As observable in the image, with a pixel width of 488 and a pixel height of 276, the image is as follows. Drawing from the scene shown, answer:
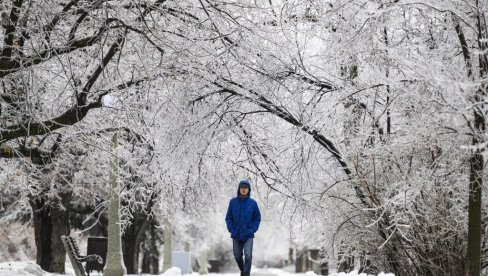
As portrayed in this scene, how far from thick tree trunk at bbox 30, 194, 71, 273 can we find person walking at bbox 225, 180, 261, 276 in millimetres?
9930

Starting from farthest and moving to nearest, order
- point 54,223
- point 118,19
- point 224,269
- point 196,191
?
1. point 224,269
2. point 54,223
3. point 196,191
4. point 118,19

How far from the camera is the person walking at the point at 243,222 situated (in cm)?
1123

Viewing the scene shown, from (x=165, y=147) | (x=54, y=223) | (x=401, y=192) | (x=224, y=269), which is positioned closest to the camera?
(x=401, y=192)

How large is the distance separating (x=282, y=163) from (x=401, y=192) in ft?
17.8

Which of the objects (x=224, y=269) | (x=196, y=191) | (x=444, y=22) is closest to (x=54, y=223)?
(x=196, y=191)

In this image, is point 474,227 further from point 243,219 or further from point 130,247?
point 130,247

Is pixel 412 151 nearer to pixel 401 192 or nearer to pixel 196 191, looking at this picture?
pixel 401 192

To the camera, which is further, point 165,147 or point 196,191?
point 196,191

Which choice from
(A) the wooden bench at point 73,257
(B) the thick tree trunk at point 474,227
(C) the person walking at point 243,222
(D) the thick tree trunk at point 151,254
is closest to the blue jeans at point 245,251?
(C) the person walking at point 243,222

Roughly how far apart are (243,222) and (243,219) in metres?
0.05

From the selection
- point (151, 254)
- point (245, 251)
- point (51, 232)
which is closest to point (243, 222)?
point (245, 251)

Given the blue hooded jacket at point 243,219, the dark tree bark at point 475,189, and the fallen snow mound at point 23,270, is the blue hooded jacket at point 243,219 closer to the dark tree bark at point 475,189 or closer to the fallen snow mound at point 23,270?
the dark tree bark at point 475,189

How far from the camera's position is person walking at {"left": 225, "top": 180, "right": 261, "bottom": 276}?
11.2 m

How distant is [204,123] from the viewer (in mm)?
10273
